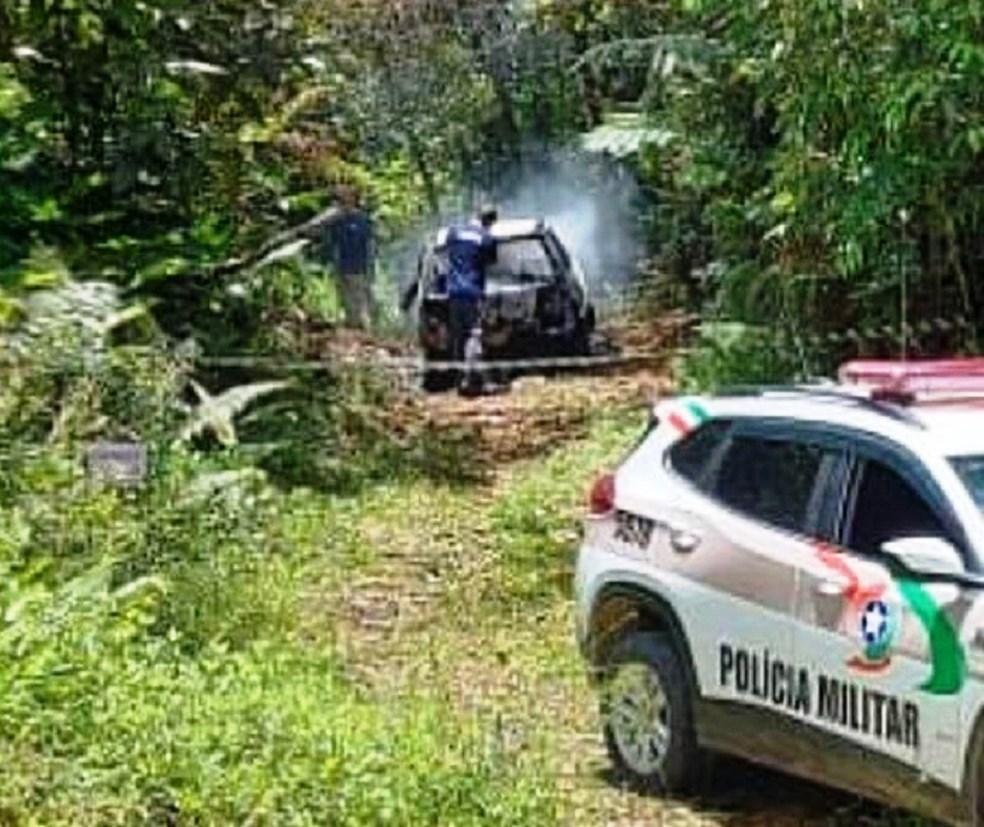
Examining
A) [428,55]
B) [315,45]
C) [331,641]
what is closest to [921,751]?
[331,641]

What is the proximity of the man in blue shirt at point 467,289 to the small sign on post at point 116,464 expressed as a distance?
9353 mm

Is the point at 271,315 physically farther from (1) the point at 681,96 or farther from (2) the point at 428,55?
(2) the point at 428,55

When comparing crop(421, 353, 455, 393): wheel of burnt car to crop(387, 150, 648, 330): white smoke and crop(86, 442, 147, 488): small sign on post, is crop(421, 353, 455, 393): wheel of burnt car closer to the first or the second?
crop(387, 150, 648, 330): white smoke

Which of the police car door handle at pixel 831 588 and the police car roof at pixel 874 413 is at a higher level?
the police car roof at pixel 874 413

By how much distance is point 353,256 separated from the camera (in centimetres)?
2258

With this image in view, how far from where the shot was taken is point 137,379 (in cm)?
1282

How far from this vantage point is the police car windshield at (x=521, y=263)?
21.1 metres

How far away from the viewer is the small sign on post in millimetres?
10797

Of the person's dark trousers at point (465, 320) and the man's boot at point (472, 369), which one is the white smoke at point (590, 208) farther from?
the person's dark trousers at point (465, 320)

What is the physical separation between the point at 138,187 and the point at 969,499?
34.3 feet

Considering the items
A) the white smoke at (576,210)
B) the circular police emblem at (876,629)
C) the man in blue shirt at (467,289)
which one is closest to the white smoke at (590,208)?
the white smoke at (576,210)

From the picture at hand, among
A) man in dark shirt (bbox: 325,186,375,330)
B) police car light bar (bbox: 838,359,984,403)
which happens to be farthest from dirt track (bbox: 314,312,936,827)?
man in dark shirt (bbox: 325,186,375,330)

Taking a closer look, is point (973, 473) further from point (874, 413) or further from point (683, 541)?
point (683, 541)

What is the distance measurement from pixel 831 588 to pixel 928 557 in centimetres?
63
